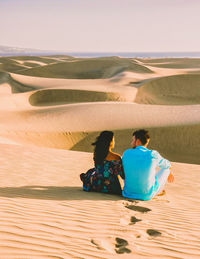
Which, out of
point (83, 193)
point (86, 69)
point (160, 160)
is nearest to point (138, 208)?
point (160, 160)

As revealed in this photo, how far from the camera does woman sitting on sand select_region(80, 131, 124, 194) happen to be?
5.09 m

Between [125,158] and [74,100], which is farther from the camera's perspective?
[74,100]

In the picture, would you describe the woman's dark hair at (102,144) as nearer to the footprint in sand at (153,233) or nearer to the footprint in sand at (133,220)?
the footprint in sand at (133,220)

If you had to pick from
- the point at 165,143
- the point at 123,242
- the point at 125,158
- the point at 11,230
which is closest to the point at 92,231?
the point at 123,242

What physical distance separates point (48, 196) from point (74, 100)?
21052 millimetres

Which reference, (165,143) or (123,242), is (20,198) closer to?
(123,242)

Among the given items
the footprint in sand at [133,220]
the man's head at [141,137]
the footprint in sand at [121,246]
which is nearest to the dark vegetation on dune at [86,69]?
the man's head at [141,137]

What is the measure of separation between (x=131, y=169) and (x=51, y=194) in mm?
1442

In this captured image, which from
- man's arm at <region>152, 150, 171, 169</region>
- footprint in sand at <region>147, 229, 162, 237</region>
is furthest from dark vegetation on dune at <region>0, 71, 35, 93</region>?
footprint in sand at <region>147, 229, 162, 237</region>

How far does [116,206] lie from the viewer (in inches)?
194

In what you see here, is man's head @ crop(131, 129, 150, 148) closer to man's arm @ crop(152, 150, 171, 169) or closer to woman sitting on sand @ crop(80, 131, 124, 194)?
man's arm @ crop(152, 150, 171, 169)

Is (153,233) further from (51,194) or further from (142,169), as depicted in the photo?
(51,194)

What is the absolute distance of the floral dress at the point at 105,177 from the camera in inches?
208

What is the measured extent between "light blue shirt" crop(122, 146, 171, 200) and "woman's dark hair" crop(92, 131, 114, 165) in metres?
0.29
